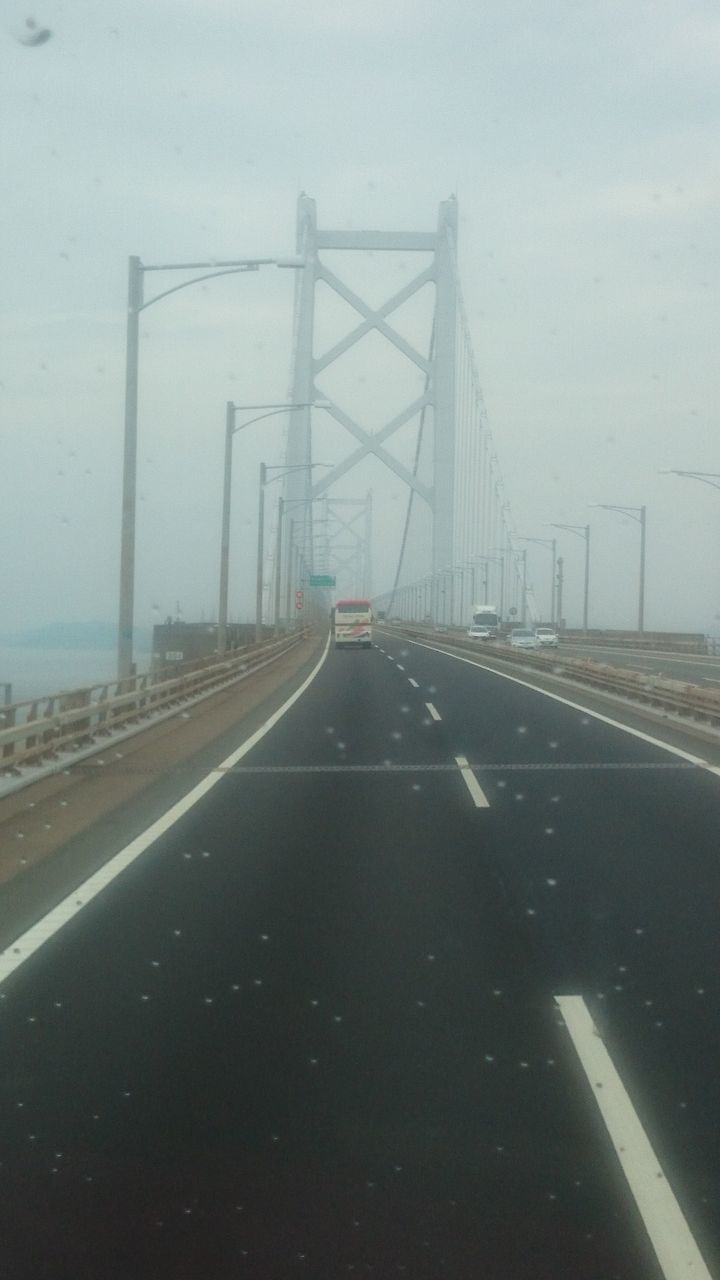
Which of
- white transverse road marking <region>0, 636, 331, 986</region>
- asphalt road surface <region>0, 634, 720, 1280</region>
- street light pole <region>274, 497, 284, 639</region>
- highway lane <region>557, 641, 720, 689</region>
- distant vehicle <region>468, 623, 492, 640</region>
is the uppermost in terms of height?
street light pole <region>274, 497, 284, 639</region>

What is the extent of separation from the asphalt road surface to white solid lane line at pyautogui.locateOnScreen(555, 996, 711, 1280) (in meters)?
0.02

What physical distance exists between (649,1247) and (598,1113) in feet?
3.58

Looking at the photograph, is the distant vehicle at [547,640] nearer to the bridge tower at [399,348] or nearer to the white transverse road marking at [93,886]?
the bridge tower at [399,348]

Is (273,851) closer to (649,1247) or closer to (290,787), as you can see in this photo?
(290,787)

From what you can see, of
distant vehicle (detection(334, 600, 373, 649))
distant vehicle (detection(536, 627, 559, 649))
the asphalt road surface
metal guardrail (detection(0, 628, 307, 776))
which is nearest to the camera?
the asphalt road surface

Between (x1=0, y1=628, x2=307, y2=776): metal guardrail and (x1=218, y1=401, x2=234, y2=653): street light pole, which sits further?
(x1=218, y1=401, x2=234, y2=653): street light pole

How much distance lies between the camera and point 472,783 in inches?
627

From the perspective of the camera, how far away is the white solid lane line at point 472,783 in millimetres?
14375

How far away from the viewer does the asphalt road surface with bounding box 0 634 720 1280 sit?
443cm

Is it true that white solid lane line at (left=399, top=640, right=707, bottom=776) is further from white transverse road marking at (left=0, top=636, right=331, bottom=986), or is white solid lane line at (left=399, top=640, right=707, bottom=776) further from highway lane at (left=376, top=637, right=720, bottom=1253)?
white transverse road marking at (left=0, top=636, right=331, bottom=986)

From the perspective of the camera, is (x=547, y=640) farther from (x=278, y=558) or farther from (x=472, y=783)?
(x=472, y=783)

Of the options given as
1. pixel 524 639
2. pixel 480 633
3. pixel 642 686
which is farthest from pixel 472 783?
pixel 480 633

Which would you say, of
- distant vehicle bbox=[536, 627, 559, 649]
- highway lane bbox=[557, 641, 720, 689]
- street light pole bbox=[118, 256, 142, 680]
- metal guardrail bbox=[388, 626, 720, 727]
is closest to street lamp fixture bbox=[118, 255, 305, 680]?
street light pole bbox=[118, 256, 142, 680]

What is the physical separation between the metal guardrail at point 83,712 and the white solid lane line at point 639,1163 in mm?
8790
